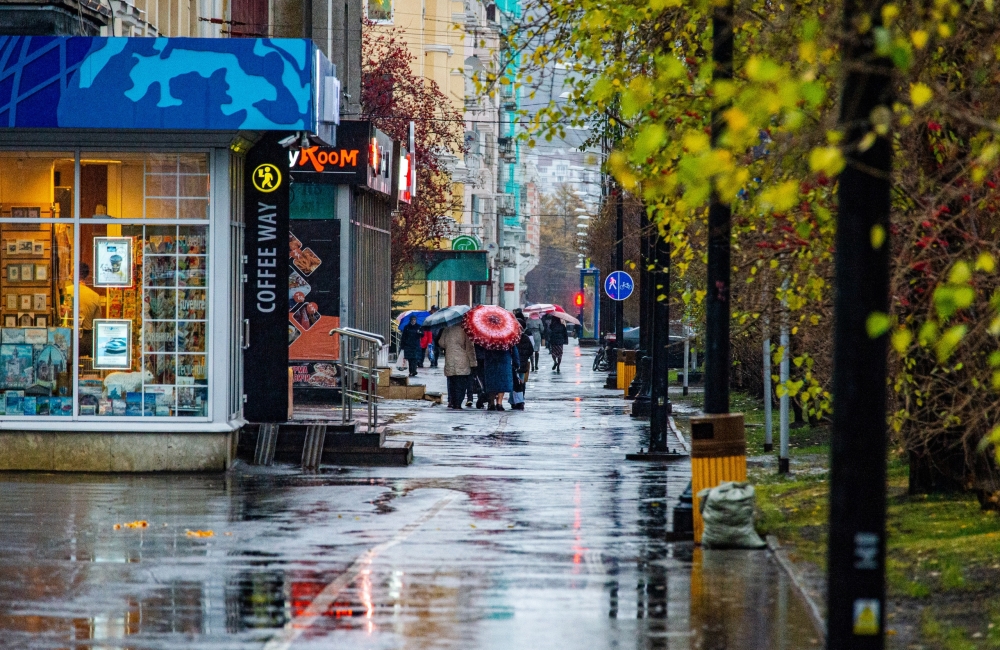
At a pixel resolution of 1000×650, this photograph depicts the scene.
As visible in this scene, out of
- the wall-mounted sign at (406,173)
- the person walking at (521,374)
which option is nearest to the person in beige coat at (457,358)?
Result: the person walking at (521,374)

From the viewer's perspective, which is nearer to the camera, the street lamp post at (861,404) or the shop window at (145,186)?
the street lamp post at (861,404)

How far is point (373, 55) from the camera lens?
2152 inches

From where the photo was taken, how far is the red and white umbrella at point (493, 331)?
2978 cm

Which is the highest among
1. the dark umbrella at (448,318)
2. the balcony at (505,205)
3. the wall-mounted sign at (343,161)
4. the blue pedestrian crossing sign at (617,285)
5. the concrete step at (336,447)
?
the balcony at (505,205)

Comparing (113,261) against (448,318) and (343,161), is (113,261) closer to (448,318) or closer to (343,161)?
(448,318)

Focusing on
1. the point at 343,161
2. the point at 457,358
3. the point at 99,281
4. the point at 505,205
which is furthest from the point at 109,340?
the point at 505,205

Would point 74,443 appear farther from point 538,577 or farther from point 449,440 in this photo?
point 538,577

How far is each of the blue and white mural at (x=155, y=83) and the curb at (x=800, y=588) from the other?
24.9ft

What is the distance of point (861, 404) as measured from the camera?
5598 mm

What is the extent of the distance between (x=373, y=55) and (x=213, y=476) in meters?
38.7

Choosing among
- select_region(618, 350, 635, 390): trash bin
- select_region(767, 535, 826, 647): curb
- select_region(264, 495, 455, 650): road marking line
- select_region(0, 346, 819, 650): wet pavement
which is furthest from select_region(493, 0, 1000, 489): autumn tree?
select_region(618, 350, 635, 390): trash bin

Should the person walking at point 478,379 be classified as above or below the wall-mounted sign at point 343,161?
below

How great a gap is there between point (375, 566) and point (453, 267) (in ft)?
175

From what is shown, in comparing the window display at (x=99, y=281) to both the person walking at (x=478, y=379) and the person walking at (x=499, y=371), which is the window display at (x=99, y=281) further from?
the person walking at (x=478, y=379)
